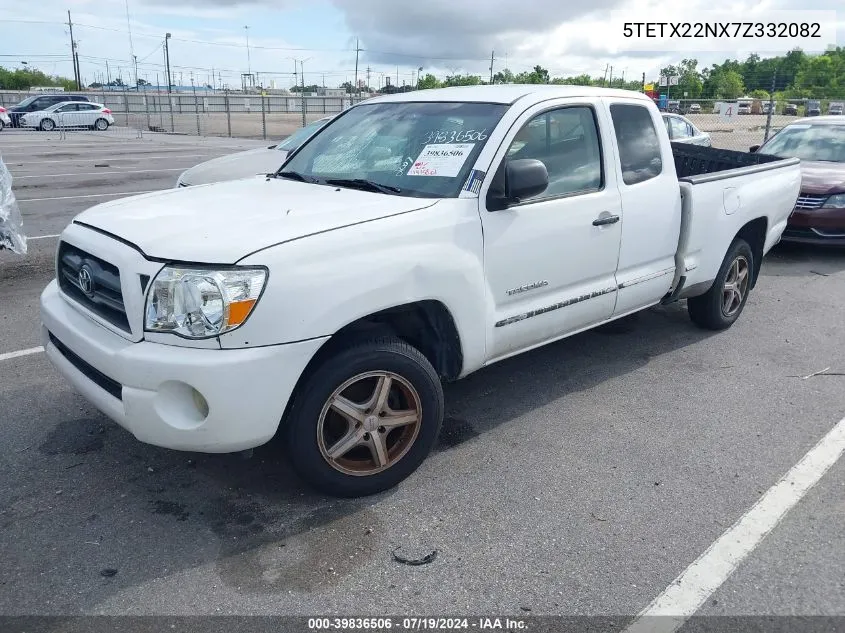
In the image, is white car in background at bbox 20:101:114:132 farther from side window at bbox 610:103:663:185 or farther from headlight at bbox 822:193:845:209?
side window at bbox 610:103:663:185

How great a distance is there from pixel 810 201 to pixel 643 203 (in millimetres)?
5133

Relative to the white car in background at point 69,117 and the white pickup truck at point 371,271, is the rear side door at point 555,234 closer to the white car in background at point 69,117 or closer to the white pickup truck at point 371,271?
the white pickup truck at point 371,271

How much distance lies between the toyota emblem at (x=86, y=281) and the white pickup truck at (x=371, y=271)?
2 centimetres

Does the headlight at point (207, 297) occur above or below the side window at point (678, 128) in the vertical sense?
below

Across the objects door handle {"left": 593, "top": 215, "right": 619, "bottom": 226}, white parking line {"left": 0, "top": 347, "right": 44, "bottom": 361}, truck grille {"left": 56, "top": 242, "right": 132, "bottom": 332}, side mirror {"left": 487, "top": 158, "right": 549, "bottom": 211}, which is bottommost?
white parking line {"left": 0, "top": 347, "right": 44, "bottom": 361}

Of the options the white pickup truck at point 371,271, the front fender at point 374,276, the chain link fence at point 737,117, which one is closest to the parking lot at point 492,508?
the white pickup truck at point 371,271

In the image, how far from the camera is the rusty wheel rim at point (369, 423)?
330cm

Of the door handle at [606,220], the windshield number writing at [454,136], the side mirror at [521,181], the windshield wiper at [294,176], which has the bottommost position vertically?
the door handle at [606,220]

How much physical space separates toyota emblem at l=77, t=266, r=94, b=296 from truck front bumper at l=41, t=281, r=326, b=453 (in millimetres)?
352

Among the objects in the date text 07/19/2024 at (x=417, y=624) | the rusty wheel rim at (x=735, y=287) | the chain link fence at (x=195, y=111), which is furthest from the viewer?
the chain link fence at (x=195, y=111)

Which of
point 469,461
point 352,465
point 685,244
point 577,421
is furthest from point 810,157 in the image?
point 352,465

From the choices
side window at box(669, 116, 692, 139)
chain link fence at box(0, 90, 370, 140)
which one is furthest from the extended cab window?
chain link fence at box(0, 90, 370, 140)

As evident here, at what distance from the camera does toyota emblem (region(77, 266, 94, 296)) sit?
3.34 m

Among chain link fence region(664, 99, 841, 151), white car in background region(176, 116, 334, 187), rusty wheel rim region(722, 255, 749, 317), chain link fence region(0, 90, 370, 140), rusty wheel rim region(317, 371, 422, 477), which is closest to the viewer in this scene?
rusty wheel rim region(317, 371, 422, 477)
